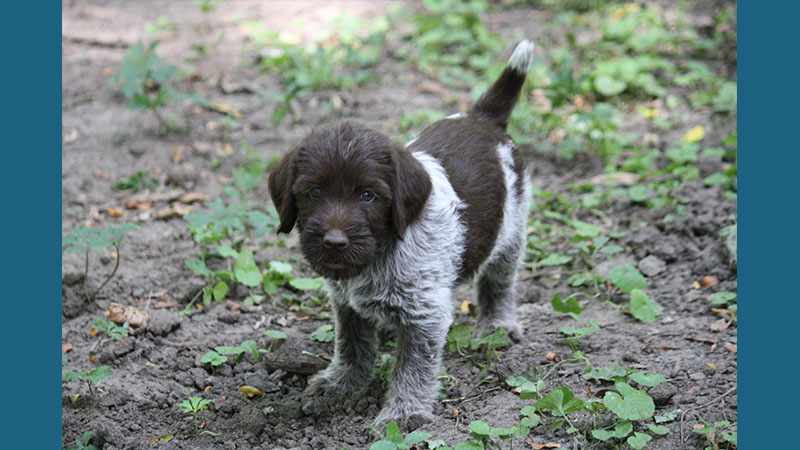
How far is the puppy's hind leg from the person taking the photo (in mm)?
5426

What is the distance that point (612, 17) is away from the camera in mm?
10781

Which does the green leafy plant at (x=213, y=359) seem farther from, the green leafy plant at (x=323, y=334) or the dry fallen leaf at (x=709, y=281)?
the dry fallen leaf at (x=709, y=281)

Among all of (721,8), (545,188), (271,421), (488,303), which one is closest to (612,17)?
(721,8)

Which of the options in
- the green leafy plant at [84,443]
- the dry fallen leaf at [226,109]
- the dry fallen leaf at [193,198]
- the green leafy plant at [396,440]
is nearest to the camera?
the green leafy plant at [396,440]

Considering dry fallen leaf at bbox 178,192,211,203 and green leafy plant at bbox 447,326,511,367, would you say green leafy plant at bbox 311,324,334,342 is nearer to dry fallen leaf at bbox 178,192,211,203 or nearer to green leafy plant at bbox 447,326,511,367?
green leafy plant at bbox 447,326,511,367

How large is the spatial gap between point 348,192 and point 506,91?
1.77 m

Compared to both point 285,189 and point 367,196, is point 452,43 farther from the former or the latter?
point 367,196

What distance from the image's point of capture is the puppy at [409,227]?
4.12 metres

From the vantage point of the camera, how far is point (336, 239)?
3990mm

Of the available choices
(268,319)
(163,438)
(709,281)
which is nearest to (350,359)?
(268,319)

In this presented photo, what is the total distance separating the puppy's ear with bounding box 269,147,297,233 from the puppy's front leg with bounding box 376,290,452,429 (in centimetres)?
87

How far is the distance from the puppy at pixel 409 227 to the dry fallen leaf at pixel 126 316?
1361mm

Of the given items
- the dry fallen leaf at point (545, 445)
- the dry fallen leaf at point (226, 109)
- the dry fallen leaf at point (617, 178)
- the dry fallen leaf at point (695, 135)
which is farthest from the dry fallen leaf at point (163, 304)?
the dry fallen leaf at point (695, 135)

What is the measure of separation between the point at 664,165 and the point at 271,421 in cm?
474
